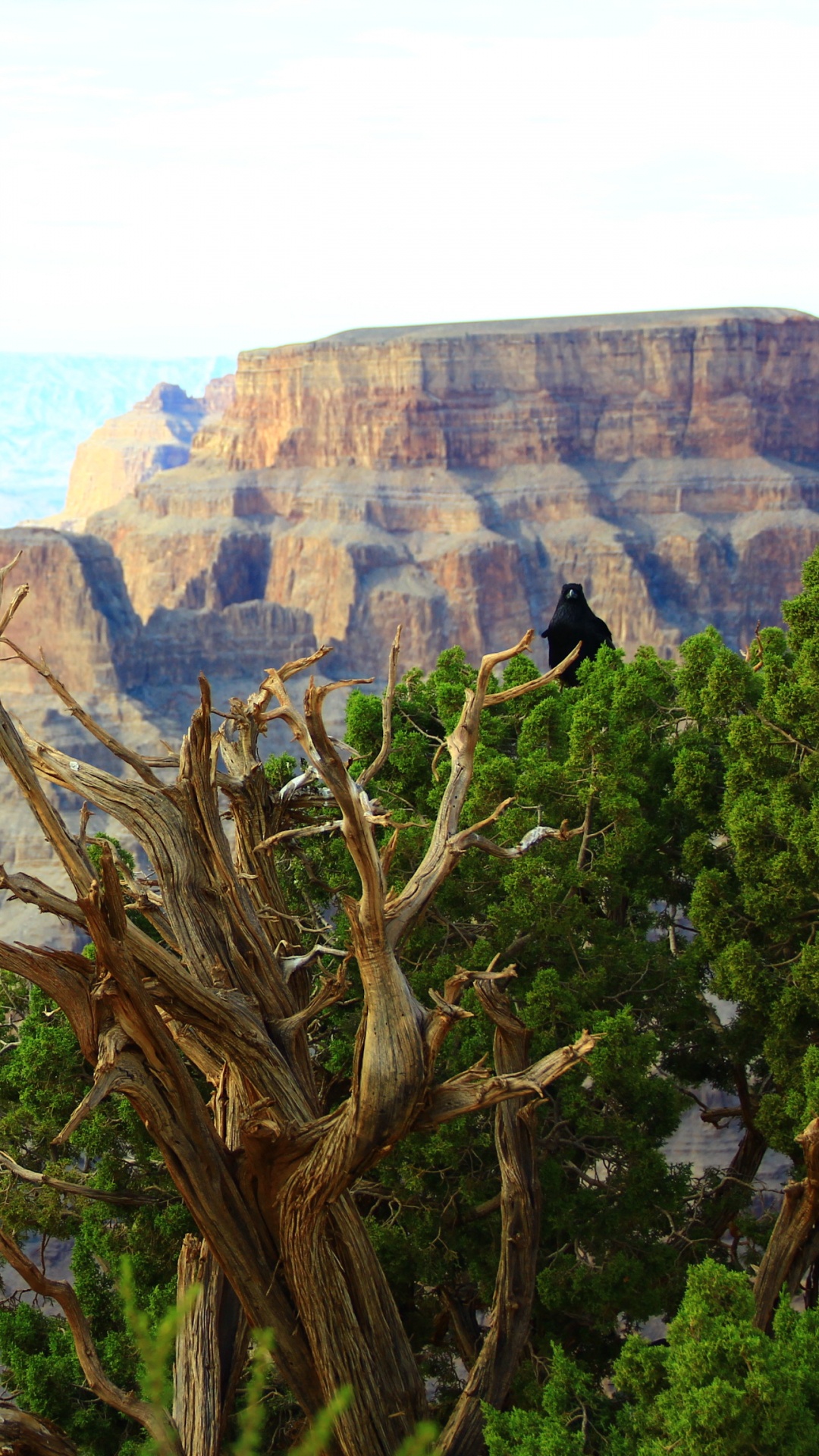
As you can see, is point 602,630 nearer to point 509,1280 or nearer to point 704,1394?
point 509,1280

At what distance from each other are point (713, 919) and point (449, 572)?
4603 inches

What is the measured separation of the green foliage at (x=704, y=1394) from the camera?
965 centimetres

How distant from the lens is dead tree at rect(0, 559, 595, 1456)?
10.2 meters

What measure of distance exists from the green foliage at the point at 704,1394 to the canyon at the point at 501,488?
4491 inches

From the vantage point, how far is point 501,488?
138750 mm

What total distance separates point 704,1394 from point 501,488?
132 meters

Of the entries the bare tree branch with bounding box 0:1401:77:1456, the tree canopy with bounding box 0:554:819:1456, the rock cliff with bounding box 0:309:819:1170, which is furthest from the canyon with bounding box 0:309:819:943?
the bare tree branch with bounding box 0:1401:77:1456

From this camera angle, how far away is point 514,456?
140000 millimetres

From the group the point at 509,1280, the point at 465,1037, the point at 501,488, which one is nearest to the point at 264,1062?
the point at 509,1280

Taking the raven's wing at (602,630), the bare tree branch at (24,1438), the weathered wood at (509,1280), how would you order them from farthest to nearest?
the raven's wing at (602,630)
the weathered wood at (509,1280)
the bare tree branch at (24,1438)

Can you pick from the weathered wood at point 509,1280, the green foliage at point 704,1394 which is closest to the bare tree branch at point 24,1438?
the weathered wood at point 509,1280

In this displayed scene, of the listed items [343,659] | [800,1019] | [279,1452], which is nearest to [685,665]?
[800,1019]

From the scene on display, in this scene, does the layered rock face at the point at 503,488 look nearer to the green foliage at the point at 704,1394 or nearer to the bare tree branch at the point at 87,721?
the bare tree branch at the point at 87,721

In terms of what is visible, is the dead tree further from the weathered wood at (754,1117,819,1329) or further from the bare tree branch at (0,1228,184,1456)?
the weathered wood at (754,1117,819,1329)
